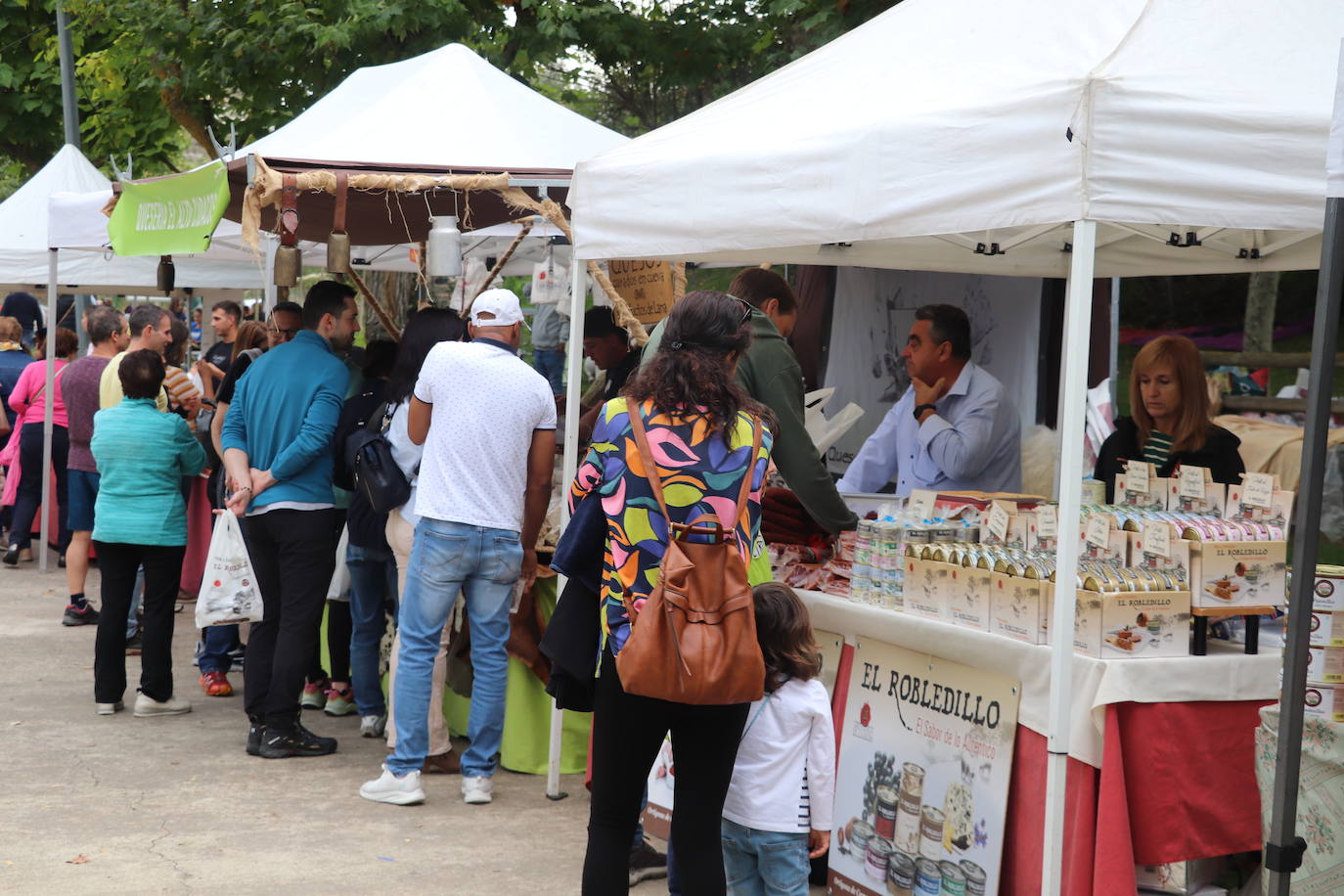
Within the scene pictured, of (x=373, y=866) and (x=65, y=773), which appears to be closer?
(x=373, y=866)

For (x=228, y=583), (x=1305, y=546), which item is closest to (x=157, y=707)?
(x=228, y=583)

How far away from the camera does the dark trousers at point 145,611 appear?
6.37 metres

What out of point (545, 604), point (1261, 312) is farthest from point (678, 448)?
point (1261, 312)

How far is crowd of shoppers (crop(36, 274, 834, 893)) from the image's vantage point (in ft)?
10.9

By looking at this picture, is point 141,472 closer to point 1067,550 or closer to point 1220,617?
point 1067,550

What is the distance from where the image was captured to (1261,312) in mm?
13789

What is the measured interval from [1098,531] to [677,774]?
1386 mm

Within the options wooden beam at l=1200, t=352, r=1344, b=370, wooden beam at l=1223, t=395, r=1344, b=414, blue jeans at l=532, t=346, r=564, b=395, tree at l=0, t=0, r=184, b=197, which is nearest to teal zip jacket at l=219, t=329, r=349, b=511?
blue jeans at l=532, t=346, r=564, b=395

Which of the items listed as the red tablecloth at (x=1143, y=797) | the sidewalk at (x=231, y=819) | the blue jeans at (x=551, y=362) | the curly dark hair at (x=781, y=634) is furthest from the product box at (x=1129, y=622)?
the blue jeans at (x=551, y=362)

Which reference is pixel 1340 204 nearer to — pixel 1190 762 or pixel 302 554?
pixel 1190 762

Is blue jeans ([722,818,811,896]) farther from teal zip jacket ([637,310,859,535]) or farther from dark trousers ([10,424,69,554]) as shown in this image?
dark trousers ([10,424,69,554])

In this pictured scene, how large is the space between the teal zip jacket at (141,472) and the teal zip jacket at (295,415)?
68 cm

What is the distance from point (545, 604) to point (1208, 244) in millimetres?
3169

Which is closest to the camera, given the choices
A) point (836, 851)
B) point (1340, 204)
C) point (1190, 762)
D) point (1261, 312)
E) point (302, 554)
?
point (1340, 204)
